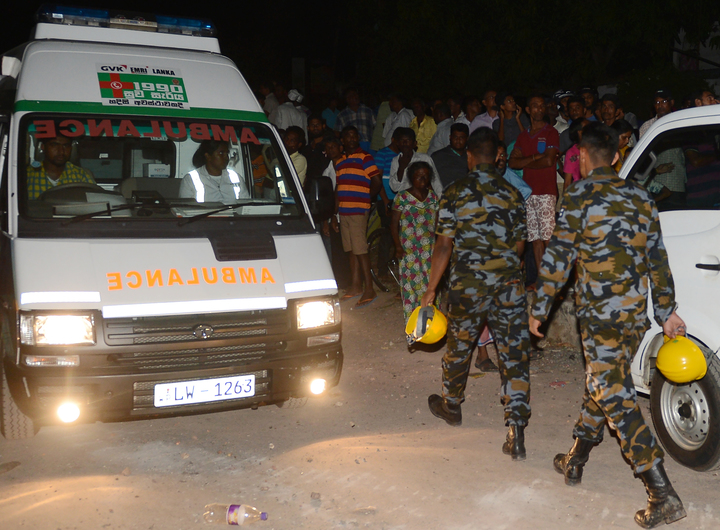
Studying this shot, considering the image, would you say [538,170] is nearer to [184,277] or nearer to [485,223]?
[485,223]

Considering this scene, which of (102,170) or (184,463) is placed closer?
(184,463)

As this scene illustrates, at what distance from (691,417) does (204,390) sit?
2.91m

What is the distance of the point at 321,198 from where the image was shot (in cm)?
560

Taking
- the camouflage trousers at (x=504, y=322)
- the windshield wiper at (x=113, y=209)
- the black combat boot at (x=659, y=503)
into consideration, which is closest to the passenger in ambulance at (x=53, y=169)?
the windshield wiper at (x=113, y=209)

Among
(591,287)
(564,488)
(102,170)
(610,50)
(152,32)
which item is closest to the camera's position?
(591,287)

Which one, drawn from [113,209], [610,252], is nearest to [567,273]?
[610,252]

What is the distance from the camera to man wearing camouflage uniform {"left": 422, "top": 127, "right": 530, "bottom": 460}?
4.59 m

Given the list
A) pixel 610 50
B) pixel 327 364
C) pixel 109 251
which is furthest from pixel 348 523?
pixel 610 50

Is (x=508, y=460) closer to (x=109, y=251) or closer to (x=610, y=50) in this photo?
(x=109, y=251)

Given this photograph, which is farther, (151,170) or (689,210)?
(151,170)

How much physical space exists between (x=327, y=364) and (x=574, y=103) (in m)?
6.28

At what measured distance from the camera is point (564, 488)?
167 inches

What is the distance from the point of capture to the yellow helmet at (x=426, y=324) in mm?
4922

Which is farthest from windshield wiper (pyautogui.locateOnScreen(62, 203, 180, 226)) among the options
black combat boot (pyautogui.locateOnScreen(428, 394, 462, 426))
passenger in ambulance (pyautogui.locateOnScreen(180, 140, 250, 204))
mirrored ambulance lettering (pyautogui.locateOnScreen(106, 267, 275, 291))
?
black combat boot (pyautogui.locateOnScreen(428, 394, 462, 426))
